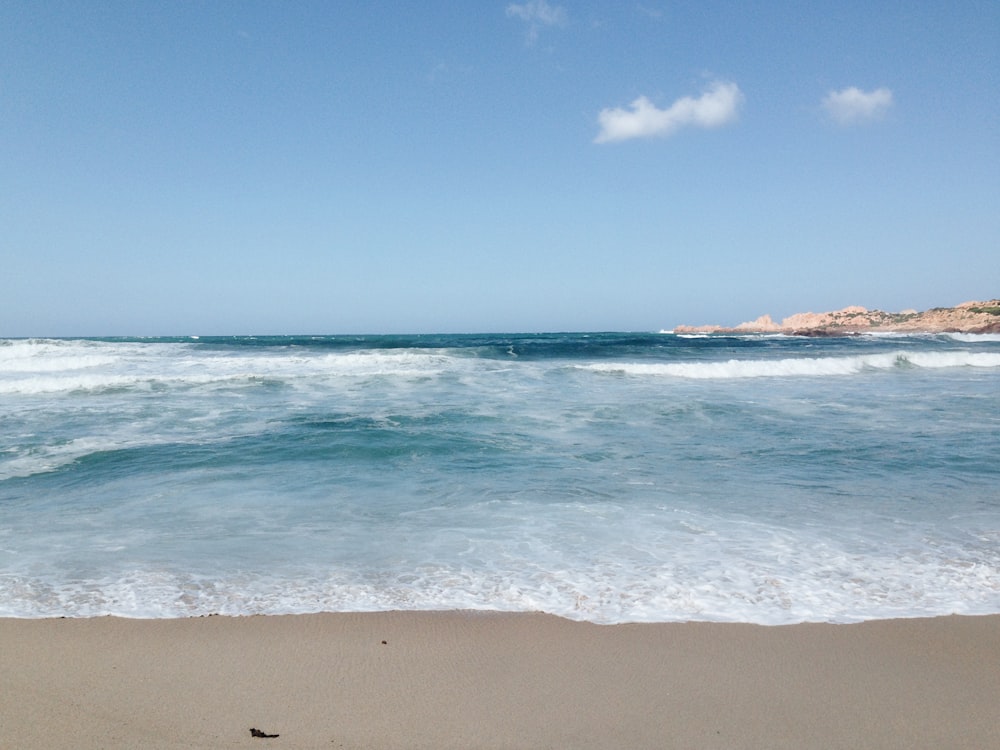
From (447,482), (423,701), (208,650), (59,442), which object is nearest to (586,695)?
(423,701)

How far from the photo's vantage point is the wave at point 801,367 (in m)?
20.6

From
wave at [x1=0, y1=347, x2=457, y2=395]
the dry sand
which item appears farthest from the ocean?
wave at [x1=0, y1=347, x2=457, y2=395]

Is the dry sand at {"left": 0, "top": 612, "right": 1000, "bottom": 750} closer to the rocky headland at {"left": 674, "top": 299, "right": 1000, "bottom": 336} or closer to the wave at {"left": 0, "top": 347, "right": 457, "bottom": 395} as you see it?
the wave at {"left": 0, "top": 347, "right": 457, "bottom": 395}

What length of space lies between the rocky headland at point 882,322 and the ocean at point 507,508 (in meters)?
64.1

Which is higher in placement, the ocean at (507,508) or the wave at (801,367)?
the wave at (801,367)

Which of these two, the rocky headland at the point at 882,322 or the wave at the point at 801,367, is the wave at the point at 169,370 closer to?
the wave at the point at 801,367

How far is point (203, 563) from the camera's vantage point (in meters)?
4.27

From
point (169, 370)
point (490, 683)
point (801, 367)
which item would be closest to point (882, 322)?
point (801, 367)

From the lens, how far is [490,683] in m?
2.83

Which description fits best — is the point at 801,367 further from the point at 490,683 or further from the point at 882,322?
the point at 882,322

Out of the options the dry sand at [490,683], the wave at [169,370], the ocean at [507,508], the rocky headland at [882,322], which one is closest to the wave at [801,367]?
the ocean at [507,508]

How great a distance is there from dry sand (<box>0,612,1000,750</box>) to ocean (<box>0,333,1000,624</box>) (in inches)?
9.4

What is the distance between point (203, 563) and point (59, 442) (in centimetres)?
626

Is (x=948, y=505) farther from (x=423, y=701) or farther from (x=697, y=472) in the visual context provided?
(x=423, y=701)
